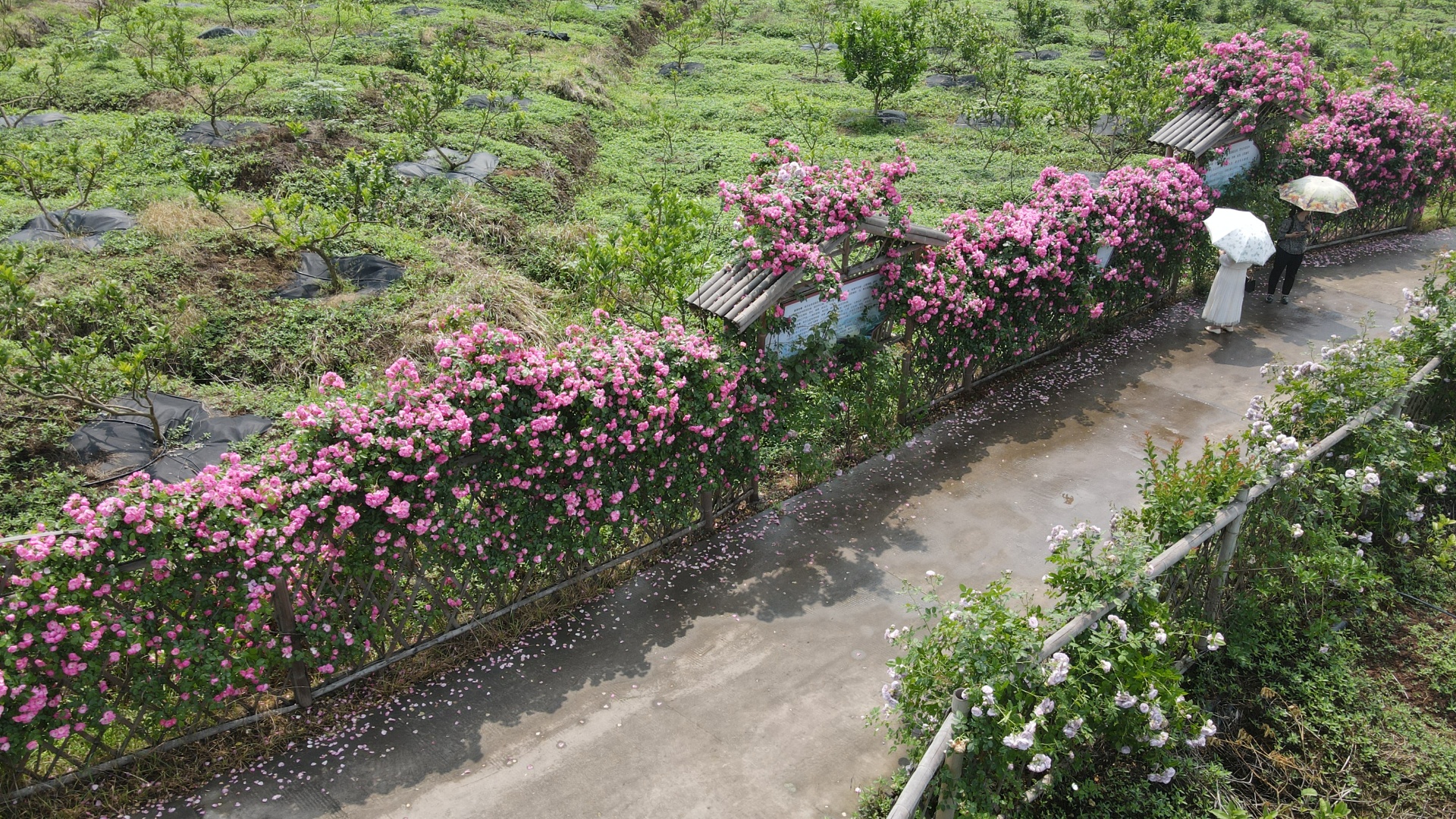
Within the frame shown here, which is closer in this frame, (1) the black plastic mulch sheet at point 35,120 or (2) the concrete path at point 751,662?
(2) the concrete path at point 751,662

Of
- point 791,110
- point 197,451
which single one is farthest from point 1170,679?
point 791,110

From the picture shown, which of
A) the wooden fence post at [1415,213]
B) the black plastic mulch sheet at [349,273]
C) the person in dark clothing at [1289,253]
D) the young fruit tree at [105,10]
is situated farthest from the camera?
the young fruit tree at [105,10]

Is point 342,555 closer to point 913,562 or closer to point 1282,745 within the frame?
point 913,562

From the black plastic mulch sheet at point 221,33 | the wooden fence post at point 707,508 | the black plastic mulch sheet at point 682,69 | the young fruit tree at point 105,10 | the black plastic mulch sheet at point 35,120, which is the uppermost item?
the young fruit tree at point 105,10

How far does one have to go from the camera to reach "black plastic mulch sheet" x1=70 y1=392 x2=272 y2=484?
25.2 feet

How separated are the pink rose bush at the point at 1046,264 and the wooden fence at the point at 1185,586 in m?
3.20

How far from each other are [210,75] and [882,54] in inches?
464

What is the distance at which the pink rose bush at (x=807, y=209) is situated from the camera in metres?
A: 7.25

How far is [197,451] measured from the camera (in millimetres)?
7848

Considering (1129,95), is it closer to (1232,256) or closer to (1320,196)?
(1320,196)

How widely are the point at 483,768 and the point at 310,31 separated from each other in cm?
1890

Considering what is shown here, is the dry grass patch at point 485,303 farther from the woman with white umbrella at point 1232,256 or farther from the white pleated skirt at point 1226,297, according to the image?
the white pleated skirt at point 1226,297

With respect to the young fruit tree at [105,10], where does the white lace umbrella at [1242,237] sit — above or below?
below

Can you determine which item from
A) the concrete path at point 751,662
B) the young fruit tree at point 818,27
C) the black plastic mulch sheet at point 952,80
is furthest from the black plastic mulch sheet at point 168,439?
the black plastic mulch sheet at point 952,80
